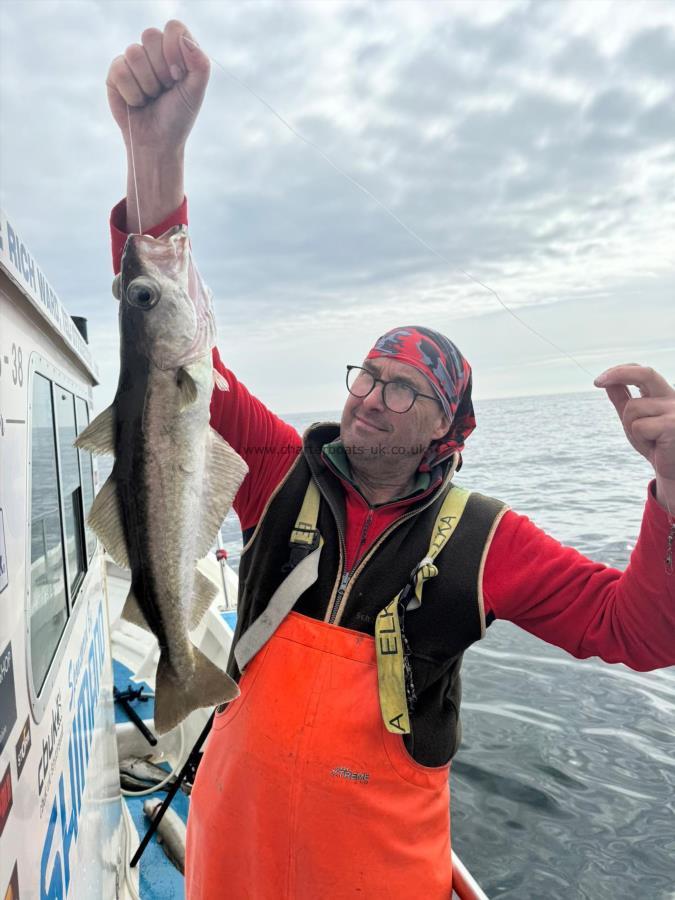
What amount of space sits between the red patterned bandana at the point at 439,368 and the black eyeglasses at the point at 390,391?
0.41 ft

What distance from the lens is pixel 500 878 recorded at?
475cm

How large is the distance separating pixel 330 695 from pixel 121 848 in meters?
2.31

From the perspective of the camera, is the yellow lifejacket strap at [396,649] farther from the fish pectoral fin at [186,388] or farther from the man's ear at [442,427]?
the fish pectoral fin at [186,388]

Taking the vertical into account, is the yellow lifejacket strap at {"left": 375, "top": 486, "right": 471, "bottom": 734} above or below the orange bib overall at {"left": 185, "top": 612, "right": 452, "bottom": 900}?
above

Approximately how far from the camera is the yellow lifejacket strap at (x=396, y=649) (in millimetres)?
2182

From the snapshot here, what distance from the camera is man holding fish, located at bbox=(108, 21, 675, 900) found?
2117 mm

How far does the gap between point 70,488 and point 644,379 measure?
8.82 feet

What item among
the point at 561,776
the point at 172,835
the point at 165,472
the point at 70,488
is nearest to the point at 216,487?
the point at 165,472

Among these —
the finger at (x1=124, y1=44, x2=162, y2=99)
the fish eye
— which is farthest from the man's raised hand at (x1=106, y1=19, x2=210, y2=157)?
the fish eye

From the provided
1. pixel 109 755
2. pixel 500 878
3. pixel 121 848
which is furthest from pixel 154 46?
pixel 500 878

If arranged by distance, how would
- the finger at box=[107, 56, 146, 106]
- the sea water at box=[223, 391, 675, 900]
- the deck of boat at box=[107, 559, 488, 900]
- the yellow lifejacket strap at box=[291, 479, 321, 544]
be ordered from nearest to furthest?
the finger at box=[107, 56, 146, 106] → the yellow lifejacket strap at box=[291, 479, 321, 544] → the deck of boat at box=[107, 559, 488, 900] → the sea water at box=[223, 391, 675, 900]

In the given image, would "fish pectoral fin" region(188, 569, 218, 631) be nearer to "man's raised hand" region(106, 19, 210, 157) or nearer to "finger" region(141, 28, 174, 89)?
"man's raised hand" region(106, 19, 210, 157)

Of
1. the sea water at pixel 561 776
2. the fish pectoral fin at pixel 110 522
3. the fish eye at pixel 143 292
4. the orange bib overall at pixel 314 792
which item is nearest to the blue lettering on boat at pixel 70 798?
the orange bib overall at pixel 314 792

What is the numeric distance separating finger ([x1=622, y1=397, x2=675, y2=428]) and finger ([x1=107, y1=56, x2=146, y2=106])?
1948mm
